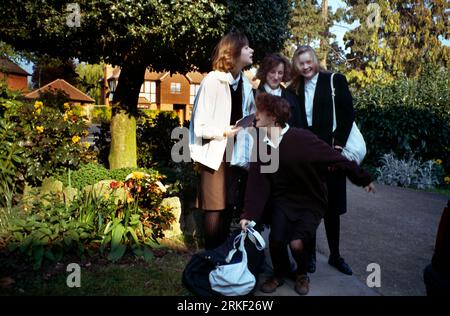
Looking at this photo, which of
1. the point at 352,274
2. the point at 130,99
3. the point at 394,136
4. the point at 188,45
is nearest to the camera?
the point at 352,274

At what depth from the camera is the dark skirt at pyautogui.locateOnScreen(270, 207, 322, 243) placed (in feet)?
10.2

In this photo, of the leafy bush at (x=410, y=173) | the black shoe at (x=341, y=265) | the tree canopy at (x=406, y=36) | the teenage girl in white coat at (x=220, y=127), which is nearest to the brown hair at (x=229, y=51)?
the teenage girl in white coat at (x=220, y=127)

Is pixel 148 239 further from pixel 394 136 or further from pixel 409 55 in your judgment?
pixel 409 55

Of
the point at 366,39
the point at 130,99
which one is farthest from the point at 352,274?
the point at 366,39

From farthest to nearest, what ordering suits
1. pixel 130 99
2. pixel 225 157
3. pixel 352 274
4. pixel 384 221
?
1. pixel 130 99
2. pixel 384 221
3. pixel 352 274
4. pixel 225 157

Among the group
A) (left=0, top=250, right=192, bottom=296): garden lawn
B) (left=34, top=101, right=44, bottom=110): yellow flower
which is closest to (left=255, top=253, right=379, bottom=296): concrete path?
(left=0, top=250, right=192, bottom=296): garden lawn

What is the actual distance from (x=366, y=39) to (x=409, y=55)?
4041 mm

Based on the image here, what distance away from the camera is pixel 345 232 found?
5.20 metres

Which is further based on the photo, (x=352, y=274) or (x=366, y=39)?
(x=366, y=39)

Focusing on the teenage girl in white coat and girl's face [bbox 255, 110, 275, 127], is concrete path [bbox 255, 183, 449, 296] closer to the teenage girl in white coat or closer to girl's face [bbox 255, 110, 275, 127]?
the teenage girl in white coat

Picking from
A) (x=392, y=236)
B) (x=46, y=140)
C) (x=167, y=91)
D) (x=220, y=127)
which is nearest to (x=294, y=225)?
(x=220, y=127)

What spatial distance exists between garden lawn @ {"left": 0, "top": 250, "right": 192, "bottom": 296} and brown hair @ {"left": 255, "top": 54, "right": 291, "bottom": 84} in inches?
78.3

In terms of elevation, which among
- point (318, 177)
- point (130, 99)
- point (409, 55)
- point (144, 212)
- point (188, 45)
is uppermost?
point (409, 55)

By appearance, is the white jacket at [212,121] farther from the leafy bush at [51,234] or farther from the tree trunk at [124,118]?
the tree trunk at [124,118]
